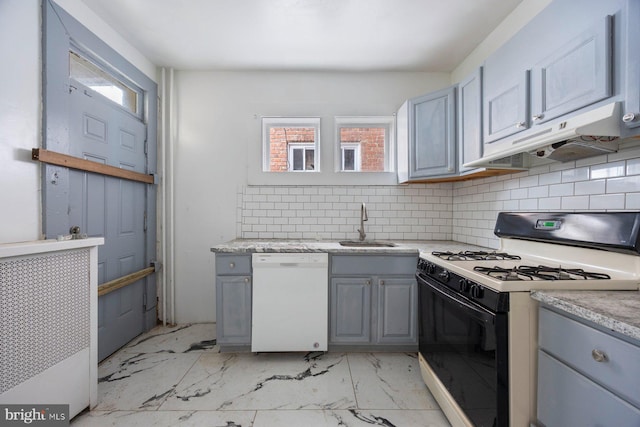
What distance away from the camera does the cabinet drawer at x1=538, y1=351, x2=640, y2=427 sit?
2.35 ft

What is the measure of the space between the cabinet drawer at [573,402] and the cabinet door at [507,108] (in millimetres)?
1154

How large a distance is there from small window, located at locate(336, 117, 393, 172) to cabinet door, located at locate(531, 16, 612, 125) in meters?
1.44

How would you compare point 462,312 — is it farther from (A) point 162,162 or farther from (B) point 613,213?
(A) point 162,162

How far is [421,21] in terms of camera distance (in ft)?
6.29

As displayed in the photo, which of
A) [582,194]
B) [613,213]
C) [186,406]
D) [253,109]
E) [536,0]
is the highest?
[536,0]

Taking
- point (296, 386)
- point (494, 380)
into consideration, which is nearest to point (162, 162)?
point (296, 386)

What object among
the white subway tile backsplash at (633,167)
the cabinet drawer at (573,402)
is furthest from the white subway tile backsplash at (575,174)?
the cabinet drawer at (573,402)

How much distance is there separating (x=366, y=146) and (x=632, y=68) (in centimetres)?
192

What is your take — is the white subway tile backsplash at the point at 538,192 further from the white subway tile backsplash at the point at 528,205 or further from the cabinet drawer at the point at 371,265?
the cabinet drawer at the point at 371,265

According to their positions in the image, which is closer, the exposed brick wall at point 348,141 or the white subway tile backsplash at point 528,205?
the white subway tile backsplash at point 528,205

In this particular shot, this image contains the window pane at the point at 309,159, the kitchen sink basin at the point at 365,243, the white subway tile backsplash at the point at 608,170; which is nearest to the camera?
the white subway tile backsplash at the point at 608,170

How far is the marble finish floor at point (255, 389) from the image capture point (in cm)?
146

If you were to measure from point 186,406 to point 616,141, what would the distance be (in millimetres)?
2609

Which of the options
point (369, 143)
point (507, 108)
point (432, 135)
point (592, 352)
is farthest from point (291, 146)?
point (592, 352)
